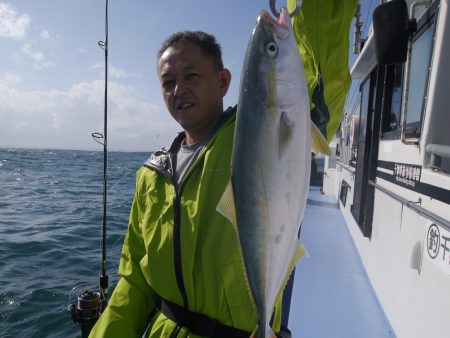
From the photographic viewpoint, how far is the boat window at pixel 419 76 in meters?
2.89

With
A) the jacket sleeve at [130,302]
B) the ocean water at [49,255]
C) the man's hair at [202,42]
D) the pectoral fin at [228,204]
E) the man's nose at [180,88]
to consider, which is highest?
the man's hair at [202,42]

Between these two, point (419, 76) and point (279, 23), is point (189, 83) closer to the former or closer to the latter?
point (279, 23)

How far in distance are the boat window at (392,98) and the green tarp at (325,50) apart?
2.41m

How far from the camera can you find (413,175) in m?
2.80

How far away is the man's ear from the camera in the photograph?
213 cm

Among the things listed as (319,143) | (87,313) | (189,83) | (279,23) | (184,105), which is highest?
(279,23)

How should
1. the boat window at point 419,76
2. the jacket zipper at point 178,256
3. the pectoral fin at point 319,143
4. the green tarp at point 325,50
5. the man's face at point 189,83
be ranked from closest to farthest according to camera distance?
the pectoral fin at point 319,143
the green tarp at point 325,50
the jacket zipper at point 178,256
the man's face at point 189,83
the boat window at point 419,76

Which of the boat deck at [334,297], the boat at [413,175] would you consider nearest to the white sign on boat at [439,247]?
the boat at [413,175]

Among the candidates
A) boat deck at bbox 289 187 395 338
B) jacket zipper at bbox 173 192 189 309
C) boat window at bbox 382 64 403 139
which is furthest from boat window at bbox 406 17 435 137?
jacket zipper at bbox 173 192 189 309

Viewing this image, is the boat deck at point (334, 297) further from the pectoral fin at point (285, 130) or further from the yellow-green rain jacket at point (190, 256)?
the pectoral fin at point (285, 130)

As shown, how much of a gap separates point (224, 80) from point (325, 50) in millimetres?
663

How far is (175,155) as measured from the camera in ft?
7.54

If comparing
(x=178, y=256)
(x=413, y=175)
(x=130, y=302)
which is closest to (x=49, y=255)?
(x=130, y=302)

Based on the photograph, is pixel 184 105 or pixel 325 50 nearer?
pixel 325 50
